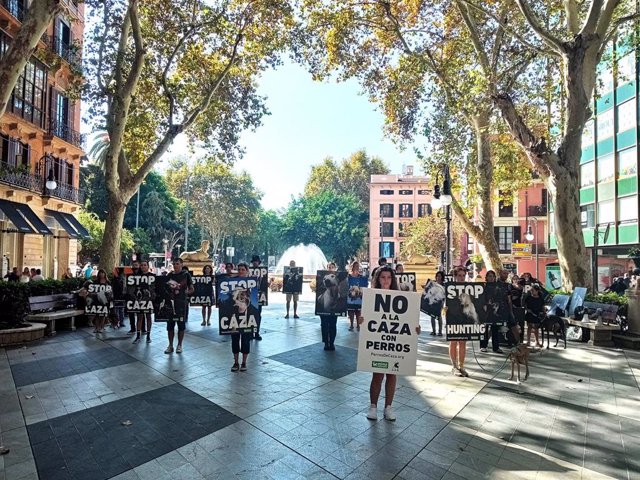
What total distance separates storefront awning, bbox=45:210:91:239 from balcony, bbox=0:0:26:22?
386 inches

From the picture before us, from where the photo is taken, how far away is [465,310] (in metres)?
7.80

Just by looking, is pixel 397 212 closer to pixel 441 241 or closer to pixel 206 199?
pixel 441 241

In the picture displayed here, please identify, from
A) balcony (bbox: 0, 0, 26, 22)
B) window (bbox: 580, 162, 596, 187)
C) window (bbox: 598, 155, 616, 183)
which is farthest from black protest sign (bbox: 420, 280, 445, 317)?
window (bbox: 580, 162, 596, 187)

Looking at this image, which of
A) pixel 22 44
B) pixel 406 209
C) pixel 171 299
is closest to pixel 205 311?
pixel 171 299

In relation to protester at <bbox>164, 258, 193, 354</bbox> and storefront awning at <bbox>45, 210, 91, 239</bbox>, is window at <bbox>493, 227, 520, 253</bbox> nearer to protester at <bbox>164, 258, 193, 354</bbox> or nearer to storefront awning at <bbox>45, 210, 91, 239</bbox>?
storefront awning at <bbox>45, 210, 91, 239</bbox>

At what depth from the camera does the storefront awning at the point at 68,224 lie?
24000 mm

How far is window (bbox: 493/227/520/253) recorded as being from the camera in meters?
42.9

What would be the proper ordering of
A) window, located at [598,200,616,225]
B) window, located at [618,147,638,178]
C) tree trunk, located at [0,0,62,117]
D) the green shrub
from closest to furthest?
tree trunk, located at [0,0,62,117] → the green shrub → window, located at [618,147,638,178] → window, located at [598,200,616,225]

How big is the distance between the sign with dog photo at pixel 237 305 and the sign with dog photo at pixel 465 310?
11.3 feet

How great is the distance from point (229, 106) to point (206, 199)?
33.6 m

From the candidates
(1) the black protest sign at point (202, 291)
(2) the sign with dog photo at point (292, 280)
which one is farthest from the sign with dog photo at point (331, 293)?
(2) the sign with dog photo at point (292, 280)

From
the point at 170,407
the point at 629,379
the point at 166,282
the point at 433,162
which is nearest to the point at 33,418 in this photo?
the point at 170,407

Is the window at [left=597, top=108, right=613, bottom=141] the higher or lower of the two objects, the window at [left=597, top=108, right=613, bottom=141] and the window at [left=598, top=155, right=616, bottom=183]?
the higher

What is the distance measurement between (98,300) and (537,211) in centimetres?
4114
